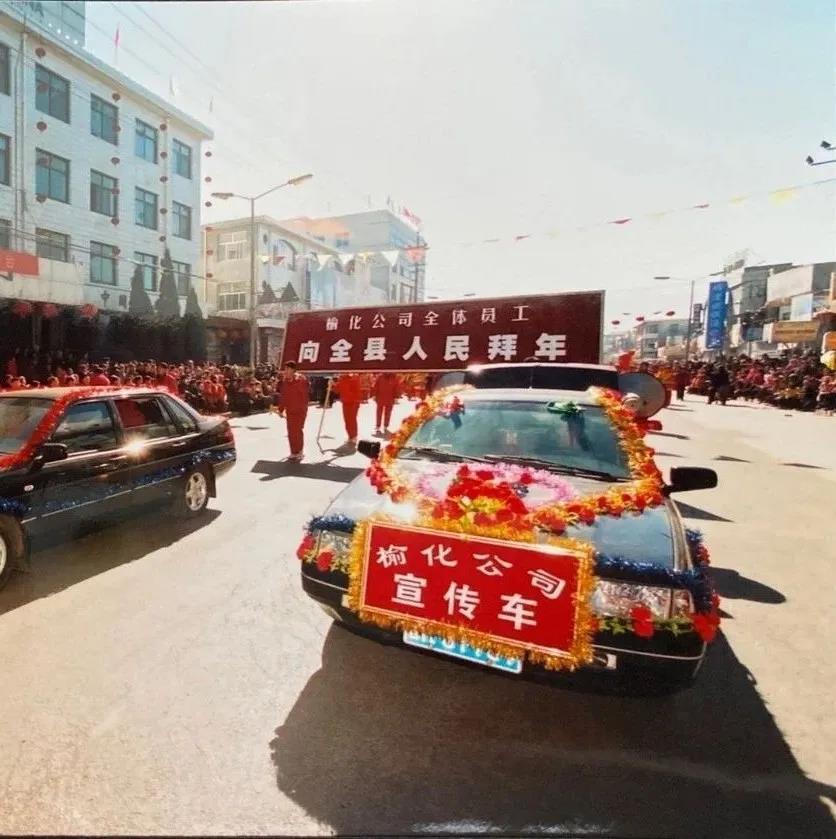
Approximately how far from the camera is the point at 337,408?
21469 mm

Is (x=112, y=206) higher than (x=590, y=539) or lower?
higher

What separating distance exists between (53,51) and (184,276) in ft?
33.5

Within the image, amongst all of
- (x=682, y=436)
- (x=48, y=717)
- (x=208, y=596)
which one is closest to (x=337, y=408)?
(x=682, y=436)

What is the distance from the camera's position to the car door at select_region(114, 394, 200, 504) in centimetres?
536

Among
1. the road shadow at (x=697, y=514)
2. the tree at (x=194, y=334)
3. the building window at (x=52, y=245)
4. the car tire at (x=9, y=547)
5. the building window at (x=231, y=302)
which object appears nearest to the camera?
the car tire at (x=9, y=547)

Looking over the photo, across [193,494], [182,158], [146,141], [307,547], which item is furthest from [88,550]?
[182,158]

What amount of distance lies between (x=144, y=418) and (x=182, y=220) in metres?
27.8

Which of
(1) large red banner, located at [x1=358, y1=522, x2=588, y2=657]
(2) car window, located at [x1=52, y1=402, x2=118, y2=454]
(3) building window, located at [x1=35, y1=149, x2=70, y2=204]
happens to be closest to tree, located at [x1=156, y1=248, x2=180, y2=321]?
(3) building window, located at [x1=35, y1=149, x2=70, y2=204]

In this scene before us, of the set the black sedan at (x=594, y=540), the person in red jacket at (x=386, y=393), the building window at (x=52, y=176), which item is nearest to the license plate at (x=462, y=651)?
the black sedan at (x=594, y=540)

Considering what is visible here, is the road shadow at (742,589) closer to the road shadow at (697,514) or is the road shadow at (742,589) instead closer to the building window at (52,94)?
the road shadow at (697,514)

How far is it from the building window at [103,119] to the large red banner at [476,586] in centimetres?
2870

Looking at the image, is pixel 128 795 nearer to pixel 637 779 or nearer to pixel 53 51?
pixel 637 779

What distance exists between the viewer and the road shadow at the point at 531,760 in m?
2.17

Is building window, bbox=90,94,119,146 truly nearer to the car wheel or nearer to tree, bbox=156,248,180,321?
tree, bbox=156,248,180,321
